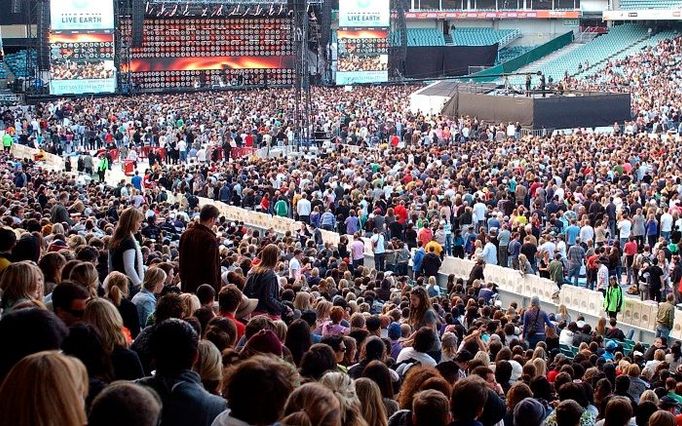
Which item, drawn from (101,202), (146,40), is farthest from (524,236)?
(146,40)

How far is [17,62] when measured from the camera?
192 ft

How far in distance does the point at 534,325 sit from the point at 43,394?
10.8 m

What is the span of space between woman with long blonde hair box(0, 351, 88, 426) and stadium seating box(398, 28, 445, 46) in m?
63.6

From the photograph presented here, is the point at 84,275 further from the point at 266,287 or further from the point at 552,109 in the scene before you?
the point at 552,109

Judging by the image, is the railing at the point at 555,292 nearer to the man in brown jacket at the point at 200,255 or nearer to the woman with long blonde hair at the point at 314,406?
the man in brown jacket at the point at 200,255

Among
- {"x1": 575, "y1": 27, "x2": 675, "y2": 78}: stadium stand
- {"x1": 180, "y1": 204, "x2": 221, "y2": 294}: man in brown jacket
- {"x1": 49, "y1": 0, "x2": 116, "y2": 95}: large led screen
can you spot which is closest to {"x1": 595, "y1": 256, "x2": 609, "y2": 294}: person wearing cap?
{"x1": 180, "y1": 204, "x2": 221, "y2": 294}: man in brown jacket

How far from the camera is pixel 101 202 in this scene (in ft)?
74.7

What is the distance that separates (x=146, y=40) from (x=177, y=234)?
1392 inches

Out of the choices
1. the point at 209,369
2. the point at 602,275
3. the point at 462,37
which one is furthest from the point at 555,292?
the point at 462,37

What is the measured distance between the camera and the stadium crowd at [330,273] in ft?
17.4

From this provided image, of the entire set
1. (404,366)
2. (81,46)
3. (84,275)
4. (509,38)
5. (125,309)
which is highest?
(81,46)

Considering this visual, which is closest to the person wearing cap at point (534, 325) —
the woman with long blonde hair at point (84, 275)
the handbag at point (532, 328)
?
the handbag at point (532, 328)

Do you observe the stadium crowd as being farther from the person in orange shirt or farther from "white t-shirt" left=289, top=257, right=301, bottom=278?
the person in orange shirt

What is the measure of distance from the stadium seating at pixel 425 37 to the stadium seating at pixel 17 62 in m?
20.4
